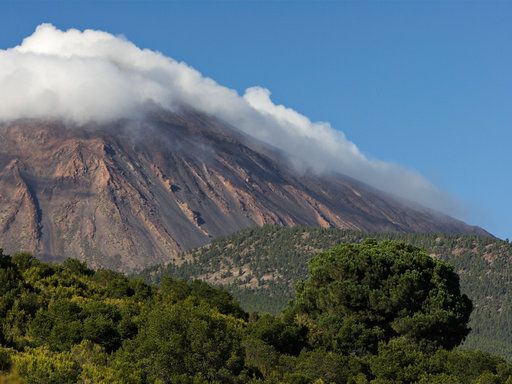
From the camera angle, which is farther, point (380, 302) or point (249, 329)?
point (380, 302)

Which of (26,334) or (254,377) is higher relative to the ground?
(254,377)

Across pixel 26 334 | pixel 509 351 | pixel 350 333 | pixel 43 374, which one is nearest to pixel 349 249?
pixel 350 333

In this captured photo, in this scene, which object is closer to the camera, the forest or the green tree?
the forest

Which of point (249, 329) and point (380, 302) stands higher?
point (380, 302)

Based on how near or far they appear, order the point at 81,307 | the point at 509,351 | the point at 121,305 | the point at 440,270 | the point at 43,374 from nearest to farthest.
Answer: the point at 43,374, the point at 81,307, the point at 121,305, the point at 440,270, the point at 509,351

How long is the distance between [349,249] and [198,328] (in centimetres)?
4165

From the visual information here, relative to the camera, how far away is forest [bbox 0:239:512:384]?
53.0 m

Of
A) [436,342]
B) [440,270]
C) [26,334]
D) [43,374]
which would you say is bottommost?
[26,334]

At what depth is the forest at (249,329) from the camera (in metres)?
53.0

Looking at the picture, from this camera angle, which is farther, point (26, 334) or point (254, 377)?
point (26, 334)

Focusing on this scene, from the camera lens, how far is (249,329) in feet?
235

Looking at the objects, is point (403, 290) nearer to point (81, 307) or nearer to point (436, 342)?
point (436, 342)

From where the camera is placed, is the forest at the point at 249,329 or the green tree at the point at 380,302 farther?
the green tree at the point at 380,302

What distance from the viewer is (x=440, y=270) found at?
9212 centimetres
